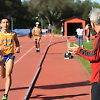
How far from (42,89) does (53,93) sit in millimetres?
612

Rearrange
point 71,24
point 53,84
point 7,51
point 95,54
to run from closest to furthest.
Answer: point 95,54 < point 7,51 < point 53,84 < point 71,24

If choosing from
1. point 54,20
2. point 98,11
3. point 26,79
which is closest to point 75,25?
point 54,20

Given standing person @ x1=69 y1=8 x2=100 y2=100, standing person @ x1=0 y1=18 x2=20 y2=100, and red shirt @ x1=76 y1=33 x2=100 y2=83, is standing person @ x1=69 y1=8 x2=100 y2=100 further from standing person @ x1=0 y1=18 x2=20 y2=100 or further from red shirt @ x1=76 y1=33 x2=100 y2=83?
standing person @ x1=0 y1=18 x2=20 y2=100

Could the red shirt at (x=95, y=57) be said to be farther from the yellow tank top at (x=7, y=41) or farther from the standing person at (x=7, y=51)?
the yellow tank top at (x=7, y=41)

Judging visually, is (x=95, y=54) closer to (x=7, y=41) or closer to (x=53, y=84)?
(x=7, y=41)

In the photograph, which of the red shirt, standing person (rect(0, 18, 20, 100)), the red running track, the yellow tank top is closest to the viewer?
the red shirt

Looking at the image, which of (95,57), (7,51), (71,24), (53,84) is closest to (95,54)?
(95,57)

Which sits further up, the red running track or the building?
the building

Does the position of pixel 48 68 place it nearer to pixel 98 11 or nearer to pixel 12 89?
pixel 12 89

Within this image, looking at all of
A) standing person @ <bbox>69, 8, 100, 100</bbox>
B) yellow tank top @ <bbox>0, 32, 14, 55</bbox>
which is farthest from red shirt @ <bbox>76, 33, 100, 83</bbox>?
yellow tank top @ <bbox>0, 32, 14, 55</bbox>

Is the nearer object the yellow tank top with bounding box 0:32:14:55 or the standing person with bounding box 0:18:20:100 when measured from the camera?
the standing person with bounding box 0:18:20:100

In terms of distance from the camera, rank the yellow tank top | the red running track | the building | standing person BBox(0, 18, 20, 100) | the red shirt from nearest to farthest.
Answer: the red shirt → standing person BBox(0, 18, 20, 100) → the yellow tank top → the red running track → the building

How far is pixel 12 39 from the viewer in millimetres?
7102

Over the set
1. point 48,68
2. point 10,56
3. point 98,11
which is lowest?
point 48,68
